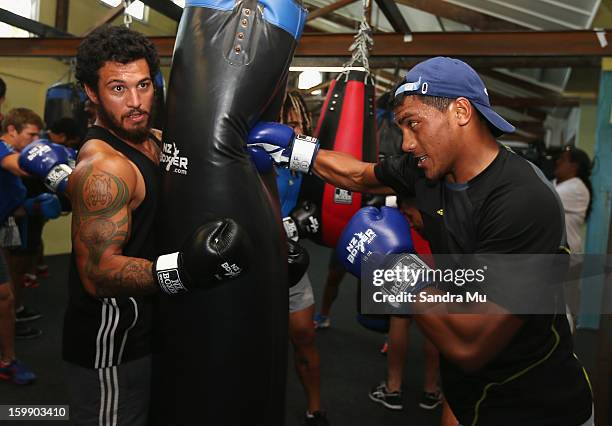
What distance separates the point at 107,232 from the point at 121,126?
0.32 meters

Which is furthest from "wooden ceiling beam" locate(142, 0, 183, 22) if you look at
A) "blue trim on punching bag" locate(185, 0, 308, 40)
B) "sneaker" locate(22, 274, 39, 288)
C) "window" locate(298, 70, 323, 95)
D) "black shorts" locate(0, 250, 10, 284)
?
"sneaker" locate(22, 274, 39, 288)

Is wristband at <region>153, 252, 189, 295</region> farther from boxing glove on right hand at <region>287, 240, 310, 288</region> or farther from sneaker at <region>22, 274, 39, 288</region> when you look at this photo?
sneaker at <region>22, 274, 39, 288</region>

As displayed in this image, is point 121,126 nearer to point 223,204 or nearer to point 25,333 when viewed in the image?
point 223,204

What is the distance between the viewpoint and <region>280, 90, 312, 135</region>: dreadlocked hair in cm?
263

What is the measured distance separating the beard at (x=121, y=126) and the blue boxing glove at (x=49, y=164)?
3.10 ft

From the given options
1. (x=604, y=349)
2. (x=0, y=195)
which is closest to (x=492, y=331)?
(x=604, y=349)

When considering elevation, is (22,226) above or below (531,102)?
below

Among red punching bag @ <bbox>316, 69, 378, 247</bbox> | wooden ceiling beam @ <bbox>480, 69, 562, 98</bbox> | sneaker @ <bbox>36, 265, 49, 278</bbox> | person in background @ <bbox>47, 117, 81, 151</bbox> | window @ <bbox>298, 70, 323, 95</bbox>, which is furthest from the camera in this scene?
wooden ceiling beam @ <bbox>480, 69, 562, 98</bbox>

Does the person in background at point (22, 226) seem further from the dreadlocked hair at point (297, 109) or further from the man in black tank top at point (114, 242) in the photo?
the man in black tank top at point (114, 242)

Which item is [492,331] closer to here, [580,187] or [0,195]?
[0,195]

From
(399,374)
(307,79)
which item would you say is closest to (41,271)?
(399,374)

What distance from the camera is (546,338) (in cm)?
129

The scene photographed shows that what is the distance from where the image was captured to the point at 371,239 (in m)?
1.41

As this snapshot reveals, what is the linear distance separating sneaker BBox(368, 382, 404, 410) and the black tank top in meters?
1.86
